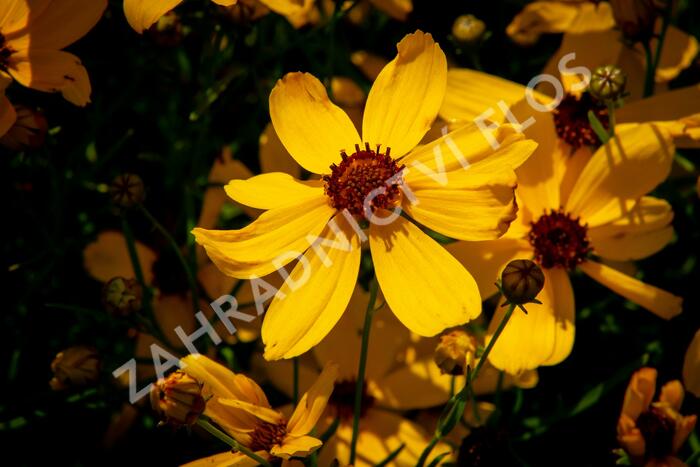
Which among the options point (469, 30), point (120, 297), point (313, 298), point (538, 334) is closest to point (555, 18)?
point (469, 30)

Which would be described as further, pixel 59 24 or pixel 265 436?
pixel 59 24

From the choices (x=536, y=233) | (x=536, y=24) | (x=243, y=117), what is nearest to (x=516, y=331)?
(x=536, y=233)

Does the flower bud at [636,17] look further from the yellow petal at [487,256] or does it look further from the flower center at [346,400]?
the flower center at [346,400]

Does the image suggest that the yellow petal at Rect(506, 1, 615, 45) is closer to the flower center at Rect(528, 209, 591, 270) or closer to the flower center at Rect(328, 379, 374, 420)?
the flower center at Rect(528, 209, 591, 270)

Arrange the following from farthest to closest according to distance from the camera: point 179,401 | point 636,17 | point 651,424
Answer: point 636,17 → point 651,424 → point 179,401

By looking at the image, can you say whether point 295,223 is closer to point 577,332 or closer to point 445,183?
point 445,183

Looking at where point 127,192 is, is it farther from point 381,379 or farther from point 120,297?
point 381,379
